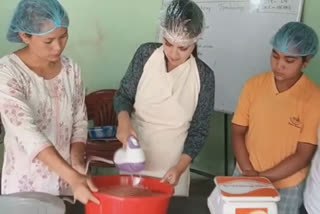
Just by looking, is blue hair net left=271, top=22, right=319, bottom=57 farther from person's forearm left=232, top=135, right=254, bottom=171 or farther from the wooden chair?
the wooden chair

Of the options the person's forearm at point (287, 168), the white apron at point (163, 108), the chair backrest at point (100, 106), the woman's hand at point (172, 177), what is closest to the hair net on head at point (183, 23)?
the white apron at point (163, 108)

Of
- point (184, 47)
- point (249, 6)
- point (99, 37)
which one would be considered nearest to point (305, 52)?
point (184, 47)

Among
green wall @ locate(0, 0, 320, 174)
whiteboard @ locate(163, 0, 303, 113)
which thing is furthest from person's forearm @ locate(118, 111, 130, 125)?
green wall @ locate(0, 0, 320, 174)

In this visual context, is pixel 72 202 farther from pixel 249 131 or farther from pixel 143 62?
pixel 249 131

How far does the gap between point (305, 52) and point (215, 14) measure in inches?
43.3

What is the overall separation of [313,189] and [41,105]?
0.98 metres

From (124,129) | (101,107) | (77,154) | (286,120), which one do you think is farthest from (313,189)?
(101,107)

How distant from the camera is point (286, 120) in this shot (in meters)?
1.85

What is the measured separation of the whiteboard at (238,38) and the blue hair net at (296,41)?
700 mm

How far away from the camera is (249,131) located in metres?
1.95

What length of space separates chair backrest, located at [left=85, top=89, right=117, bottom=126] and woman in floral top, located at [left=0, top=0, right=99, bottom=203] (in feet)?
4.20

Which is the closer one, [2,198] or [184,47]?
[2,198]

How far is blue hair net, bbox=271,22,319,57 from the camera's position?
6.09 feet

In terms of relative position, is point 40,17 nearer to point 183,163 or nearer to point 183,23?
point 183,23
